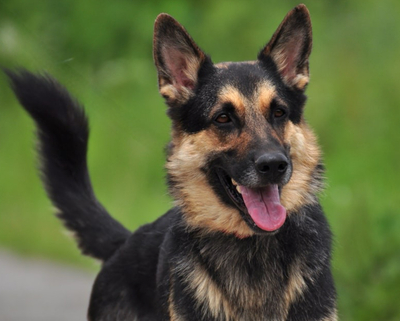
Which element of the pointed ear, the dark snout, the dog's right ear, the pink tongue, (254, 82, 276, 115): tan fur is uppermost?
the dog's right ear

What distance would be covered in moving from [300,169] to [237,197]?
1.32ft

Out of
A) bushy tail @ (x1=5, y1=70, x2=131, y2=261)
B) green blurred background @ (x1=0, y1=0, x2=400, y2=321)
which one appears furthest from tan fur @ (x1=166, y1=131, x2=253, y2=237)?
green blurred background @ (x1=0, y1=0, x2=400, y2=321)

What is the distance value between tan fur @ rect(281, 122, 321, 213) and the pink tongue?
0.46 feet

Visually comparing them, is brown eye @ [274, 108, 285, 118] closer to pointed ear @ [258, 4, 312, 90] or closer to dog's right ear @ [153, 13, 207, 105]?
pointed ear @ [258, 4, 312, 90]

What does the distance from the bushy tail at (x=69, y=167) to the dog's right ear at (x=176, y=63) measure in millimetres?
821

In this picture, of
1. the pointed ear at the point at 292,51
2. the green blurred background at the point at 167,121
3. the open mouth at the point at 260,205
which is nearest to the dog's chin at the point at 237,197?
the open mouth at the point at 260,205

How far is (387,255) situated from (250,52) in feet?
16.4

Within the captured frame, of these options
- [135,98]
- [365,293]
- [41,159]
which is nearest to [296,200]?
[41,159]

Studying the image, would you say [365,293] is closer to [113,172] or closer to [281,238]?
[281,238]

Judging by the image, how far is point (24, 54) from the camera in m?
12.7

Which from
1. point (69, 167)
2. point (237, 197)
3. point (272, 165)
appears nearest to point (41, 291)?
point (69, 167)

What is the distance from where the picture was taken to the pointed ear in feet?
16.3

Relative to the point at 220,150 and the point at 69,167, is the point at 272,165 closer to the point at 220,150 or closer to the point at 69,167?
the point at 220,150

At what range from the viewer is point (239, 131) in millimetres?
4598
